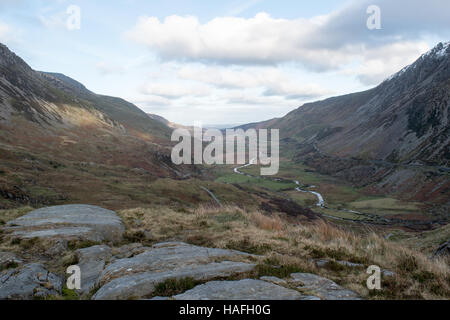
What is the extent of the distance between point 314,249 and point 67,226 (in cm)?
1155

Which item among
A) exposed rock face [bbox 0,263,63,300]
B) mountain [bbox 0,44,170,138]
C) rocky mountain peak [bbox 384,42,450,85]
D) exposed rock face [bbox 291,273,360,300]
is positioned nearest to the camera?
exposed rock face [bbox 291,273,360,300]

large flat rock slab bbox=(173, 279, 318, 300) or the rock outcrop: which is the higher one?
large flat rock slab bbox=(173, 279, 318, 300)

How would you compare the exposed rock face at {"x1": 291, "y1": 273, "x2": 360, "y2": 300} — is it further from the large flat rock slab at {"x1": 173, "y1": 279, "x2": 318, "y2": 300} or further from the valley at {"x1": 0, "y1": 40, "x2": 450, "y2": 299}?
the large flat rock slab at {"x1": 173, "y1": 279, "x2": 318, "y2": 300}

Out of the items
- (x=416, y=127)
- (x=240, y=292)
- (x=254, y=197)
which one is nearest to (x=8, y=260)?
(x=240, y=292)

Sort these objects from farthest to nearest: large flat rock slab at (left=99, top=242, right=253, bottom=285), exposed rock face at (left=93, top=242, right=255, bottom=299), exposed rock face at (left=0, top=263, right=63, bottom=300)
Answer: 1. large flat rock slab at (left=99, top=242, right=253, bottom=285)
2. exposed rock face at (left=0, top=263, right=63, bottom=300)
3. exposed rock face at (left=93, top=242, right=255, bottom=299)

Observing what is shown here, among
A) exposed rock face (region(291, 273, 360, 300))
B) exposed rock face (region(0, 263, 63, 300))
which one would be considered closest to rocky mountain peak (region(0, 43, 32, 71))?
exposed rock face (region(0, 263, 63, 300))

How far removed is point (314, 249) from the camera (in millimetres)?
9711

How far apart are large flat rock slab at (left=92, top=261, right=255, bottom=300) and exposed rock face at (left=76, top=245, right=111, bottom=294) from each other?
1372 mm

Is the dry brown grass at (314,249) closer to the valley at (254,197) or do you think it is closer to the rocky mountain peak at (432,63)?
the valley at (254,197)

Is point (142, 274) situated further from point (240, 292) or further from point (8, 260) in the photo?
point (8, 260)

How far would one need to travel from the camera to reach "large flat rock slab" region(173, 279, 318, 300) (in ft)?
19.4

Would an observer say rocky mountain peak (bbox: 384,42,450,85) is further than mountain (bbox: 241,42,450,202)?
Yes

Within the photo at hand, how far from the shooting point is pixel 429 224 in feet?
233
